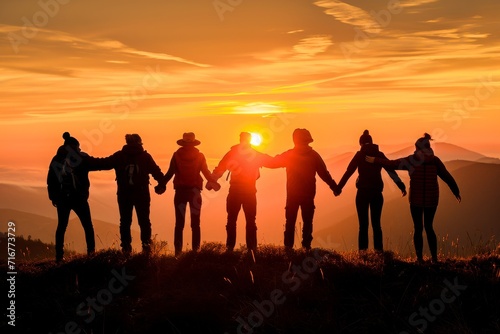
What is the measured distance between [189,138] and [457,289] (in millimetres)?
7237

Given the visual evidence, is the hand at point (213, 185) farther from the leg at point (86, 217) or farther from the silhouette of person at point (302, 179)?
the leg at point (86, 217)

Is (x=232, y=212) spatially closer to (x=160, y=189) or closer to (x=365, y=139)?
(x=160, y=189)

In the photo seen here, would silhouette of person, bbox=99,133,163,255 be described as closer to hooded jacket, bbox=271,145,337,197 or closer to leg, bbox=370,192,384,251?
hooded jacket, bbox=271,145,337,197

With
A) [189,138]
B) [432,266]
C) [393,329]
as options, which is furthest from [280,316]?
[189,138]

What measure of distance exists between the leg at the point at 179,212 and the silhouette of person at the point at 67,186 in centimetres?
196

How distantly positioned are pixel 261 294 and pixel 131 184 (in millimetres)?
5213

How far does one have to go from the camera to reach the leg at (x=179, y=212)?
1625cm

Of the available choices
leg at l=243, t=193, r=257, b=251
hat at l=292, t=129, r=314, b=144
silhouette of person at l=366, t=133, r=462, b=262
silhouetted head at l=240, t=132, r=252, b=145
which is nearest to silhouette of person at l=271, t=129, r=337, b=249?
hat at l=292, t=129, r=314, b=144

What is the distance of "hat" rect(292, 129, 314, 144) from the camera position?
16.1 m

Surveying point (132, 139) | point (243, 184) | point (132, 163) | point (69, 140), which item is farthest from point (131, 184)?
point (243, 184)

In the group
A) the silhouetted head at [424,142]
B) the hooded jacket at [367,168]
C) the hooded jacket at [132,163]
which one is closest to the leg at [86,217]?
the hooded jacket at [132,163]

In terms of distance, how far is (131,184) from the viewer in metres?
16.0

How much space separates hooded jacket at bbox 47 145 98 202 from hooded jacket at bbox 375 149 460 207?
734cm

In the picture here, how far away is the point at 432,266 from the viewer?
45.4 feet
